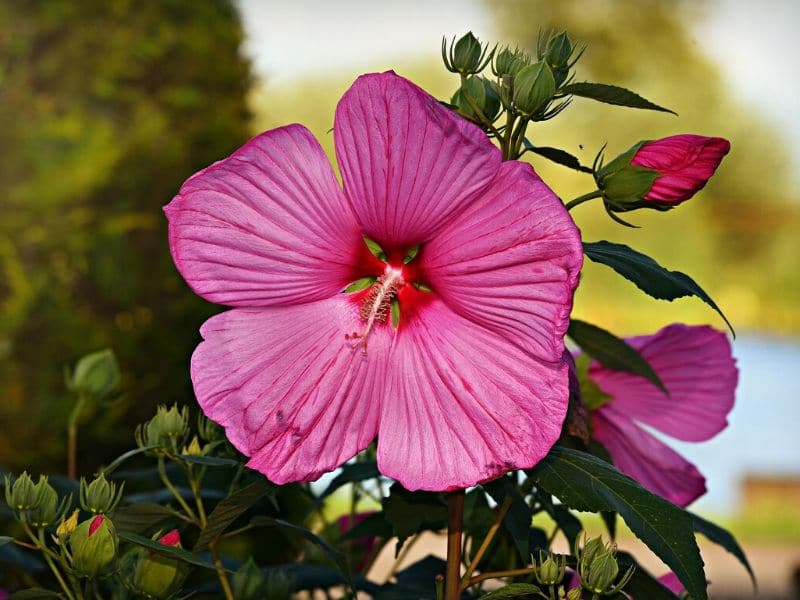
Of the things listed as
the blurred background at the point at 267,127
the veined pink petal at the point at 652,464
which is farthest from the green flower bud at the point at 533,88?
the blurred background at the point at 267,127

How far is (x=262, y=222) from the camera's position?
48cm

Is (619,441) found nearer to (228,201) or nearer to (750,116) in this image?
(228,201)

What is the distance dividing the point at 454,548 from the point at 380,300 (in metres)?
0.11

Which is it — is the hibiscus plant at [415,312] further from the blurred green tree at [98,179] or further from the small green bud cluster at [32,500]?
the blurred green tree at [98,179]

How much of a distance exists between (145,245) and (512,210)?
1.37 meters

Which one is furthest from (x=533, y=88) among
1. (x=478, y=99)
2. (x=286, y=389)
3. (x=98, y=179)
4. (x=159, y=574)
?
(x=98, y=179)

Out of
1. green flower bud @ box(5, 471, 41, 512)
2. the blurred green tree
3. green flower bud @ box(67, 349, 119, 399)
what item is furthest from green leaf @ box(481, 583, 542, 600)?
the blurred green tree

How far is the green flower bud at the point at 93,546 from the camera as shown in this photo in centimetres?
48

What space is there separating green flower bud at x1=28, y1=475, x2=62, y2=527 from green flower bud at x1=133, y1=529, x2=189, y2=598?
0.16 ft

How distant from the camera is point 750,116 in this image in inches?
361

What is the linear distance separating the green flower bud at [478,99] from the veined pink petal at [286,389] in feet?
0.39

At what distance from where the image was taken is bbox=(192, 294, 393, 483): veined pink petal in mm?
472

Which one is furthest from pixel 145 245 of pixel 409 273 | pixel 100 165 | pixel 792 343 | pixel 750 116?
pixel 750 116

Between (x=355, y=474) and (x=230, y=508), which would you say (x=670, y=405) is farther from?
(x=230, y=508)
